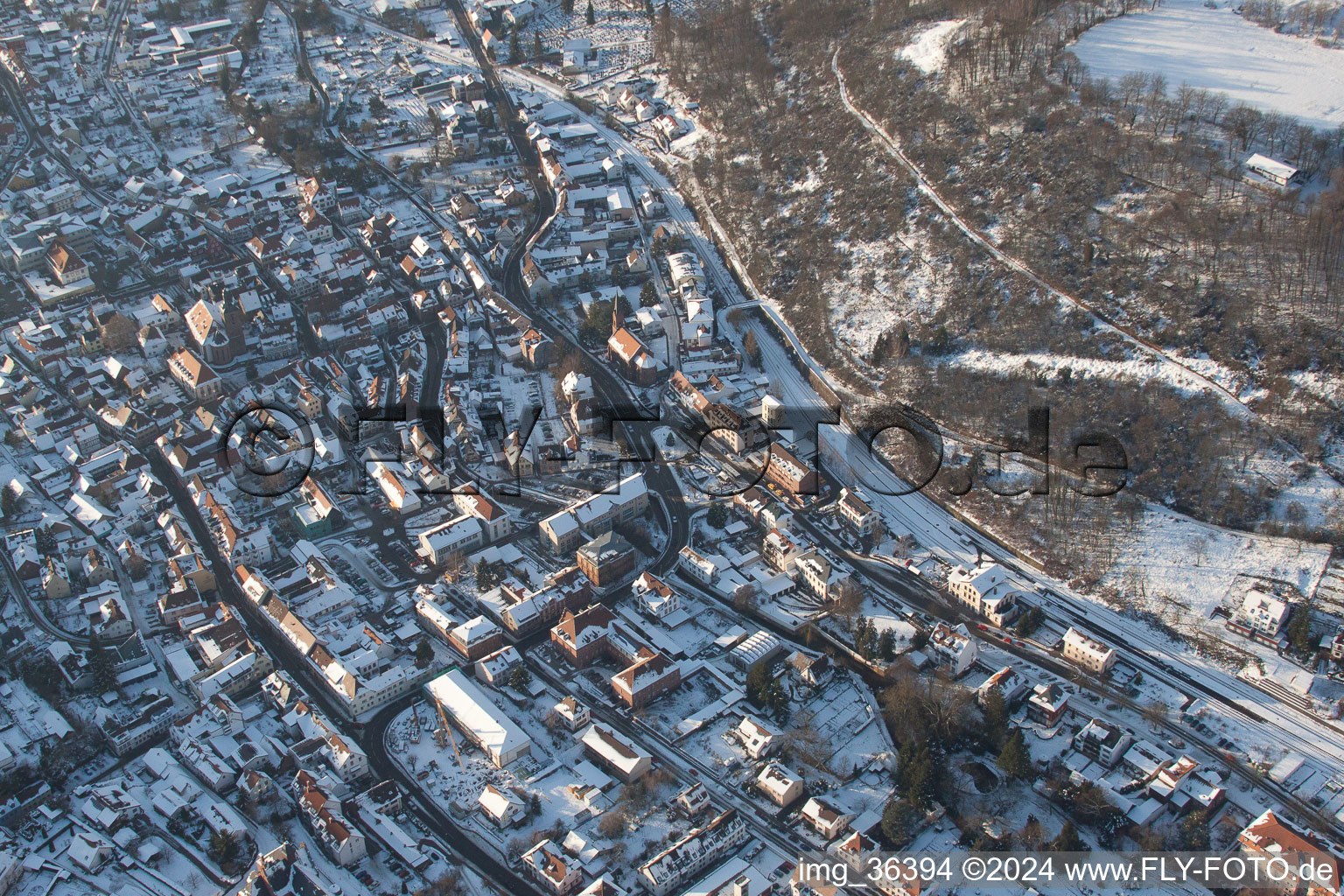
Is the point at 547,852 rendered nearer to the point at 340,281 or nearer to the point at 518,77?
the point at 340,281

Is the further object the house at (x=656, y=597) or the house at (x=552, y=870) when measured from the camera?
the house at (x=656, y=597)

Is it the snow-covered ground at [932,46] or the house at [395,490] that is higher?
the snow-covered ground at [932,46]

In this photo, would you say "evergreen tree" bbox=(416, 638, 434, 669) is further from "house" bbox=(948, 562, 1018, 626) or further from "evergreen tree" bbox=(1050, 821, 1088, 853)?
"evergreen tree" bbox=(1050, 821, 1088, 853)

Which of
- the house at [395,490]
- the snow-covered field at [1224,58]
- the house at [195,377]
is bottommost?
the house at [395,490]

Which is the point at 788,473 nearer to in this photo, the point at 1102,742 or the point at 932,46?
the point at 1102,742

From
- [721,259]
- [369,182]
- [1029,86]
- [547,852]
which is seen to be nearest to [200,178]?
[369,182]

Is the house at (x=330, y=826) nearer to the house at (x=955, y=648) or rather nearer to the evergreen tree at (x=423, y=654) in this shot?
the evergreen tree at (x=423, y=654)

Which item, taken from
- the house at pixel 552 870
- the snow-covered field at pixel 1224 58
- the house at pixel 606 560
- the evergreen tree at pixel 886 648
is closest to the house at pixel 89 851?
the house at pixel 552 870
